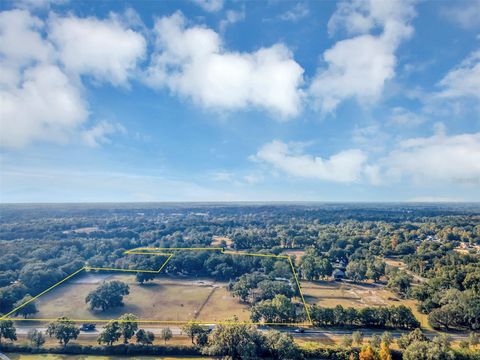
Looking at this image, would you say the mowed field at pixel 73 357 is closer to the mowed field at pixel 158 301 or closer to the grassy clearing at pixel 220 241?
the mowed field at pixel 158 301

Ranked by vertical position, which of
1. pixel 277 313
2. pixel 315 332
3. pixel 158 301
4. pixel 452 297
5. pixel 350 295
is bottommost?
pixel 350 295

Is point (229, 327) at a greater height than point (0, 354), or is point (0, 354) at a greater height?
point (229, 327)

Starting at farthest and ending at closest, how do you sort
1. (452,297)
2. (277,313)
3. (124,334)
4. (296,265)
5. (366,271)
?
(296,265) → (366,271) → (452,297) → (277,313) → (124,334)

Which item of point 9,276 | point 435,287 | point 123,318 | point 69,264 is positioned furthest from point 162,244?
point 435,287

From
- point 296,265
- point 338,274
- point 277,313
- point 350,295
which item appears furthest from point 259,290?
point 338,274

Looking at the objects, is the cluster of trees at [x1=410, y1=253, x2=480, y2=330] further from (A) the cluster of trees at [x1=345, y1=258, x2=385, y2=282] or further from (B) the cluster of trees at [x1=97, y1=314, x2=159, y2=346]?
(B) the cluster of trees at [x1=97, y1=314, x2=159, y2=346]

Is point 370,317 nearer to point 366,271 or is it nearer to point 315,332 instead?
point 315,332

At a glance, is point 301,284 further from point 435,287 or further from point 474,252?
point 474,252
